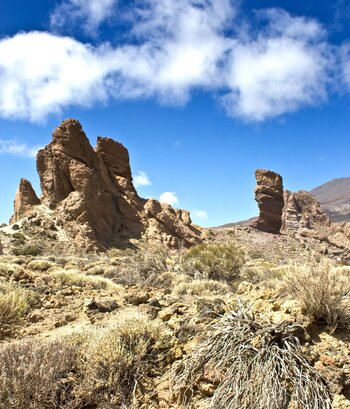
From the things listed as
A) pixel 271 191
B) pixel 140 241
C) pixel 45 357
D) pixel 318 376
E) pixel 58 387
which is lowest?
pixel 318 376

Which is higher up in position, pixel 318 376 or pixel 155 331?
pixel 155 331

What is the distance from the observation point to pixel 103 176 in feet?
135

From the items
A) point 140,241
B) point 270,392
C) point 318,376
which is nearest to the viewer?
point 270,392

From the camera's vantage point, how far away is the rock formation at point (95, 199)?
3509 centimetres

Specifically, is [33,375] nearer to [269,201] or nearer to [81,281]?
[81,281]

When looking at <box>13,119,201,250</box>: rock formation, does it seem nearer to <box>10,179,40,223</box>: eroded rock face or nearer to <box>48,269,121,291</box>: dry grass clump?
<box>10,179,40,223</box>: eroded rock face

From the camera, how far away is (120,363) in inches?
147

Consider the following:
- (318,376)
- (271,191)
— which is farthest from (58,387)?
(271,191)

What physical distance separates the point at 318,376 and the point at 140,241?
36.0m

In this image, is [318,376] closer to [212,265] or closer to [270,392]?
[270,392]

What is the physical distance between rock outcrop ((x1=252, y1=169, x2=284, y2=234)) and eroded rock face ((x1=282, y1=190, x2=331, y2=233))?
3.72 m

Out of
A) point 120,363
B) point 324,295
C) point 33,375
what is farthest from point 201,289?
point 33,375

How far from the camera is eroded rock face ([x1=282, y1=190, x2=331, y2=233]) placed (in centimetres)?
6862

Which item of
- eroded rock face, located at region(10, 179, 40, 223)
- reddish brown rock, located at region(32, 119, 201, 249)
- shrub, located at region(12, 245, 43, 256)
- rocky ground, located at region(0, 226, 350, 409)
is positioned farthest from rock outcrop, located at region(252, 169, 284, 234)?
rocky ground, located at region(0, 226, 350, 409)
